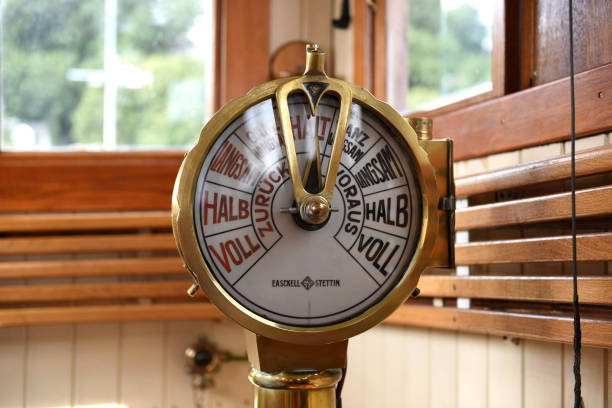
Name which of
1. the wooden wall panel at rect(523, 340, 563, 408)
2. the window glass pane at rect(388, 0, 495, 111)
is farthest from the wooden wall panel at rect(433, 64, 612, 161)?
the wooden wall panel at rect(523, 340, 563, 408)

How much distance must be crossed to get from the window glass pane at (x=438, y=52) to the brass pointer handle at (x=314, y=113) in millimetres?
598

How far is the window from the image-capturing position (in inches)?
75.4

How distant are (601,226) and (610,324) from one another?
18 centimetres

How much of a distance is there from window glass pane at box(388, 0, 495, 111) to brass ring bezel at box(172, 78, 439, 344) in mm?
573

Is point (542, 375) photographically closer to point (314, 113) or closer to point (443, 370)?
point (443, 370)

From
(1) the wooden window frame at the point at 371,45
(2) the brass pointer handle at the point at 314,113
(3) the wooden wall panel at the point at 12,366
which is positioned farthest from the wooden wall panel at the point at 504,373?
(3) the wooden wall panel at the point at 12,366

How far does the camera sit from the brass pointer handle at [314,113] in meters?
1.02

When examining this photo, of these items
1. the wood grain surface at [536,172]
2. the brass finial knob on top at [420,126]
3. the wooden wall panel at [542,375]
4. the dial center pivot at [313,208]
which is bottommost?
the wooden wall panel at [542,375]

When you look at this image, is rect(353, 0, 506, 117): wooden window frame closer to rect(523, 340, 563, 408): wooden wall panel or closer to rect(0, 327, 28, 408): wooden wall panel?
rect(523, 340, 563, 408): wooden wall panel

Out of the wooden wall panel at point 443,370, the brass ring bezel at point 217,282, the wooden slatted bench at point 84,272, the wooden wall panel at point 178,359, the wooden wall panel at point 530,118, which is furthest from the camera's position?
the wooden wall panel at point 178,359

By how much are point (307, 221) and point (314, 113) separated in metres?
0.17

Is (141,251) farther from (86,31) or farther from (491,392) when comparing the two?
(491,392)

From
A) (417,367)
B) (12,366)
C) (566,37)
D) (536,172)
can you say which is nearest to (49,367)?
(12,366)

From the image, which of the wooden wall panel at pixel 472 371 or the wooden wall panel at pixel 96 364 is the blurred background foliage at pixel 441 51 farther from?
the wooden wall panel at pixel 96 364
